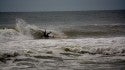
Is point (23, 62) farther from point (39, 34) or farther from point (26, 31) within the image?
point (26, 31)

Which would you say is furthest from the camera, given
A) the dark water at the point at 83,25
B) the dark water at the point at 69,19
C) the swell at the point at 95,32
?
the dark water at the point at 69,19

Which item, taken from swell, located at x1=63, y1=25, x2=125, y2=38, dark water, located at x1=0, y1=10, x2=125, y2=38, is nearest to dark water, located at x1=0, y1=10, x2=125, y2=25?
dark water, located at x1=0, y1=10, x2=125, y2=38

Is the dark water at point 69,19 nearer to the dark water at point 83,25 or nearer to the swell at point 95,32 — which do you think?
the dark water at point 83,25

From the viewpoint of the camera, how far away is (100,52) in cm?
1108

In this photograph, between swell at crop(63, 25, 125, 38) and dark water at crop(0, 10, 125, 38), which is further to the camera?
dark water at crop(0, 10, 125, 38)

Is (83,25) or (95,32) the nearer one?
(95,32)

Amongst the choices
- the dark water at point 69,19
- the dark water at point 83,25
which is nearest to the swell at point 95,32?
the dark water at point 83,25

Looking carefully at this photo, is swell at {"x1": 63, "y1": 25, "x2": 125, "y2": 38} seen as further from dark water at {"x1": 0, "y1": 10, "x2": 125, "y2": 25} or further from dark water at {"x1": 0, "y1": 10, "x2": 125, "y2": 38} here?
dark water at {"x1": 0, "y1": 10, "x2": 125, "y2": 25}

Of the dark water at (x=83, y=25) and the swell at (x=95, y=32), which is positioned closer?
the swell at (x=95, y=32)

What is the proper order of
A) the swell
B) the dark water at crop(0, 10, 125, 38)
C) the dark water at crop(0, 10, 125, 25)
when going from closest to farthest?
the swell, the dark water at crop(0, 10, 125, 38), the dark water at crop(0, 10, 125, 25)

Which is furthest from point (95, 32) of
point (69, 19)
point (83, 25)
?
point (69, 19)

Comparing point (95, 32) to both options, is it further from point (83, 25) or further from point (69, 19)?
point (69, 19)

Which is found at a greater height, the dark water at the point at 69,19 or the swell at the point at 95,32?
the dark water at the point at 69,19

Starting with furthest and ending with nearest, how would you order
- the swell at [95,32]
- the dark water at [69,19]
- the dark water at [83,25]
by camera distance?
the dark water at [69,19] → the dark water at [83,25] → the swell at [95,32]
